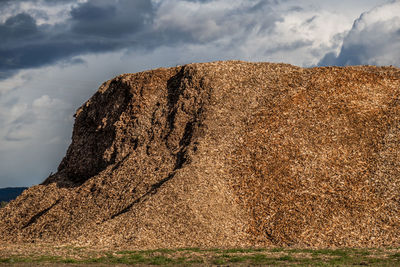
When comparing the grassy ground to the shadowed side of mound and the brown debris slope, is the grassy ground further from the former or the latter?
the shadowed side of mound

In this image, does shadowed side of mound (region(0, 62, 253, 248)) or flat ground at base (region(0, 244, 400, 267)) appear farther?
shadowed side of mound (region(0, 62, 253, 248))

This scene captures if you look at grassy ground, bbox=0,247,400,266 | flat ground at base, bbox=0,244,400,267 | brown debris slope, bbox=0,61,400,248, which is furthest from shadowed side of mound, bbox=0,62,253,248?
grassy ground, bbox=0,247,400,266

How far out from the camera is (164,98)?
2569 cm

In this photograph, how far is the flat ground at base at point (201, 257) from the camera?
13.7 meters

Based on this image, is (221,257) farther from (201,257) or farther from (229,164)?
(229,164)

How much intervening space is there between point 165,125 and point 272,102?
5.29 metres

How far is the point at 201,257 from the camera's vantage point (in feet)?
47.0

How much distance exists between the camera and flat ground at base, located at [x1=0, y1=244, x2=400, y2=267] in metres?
13.7

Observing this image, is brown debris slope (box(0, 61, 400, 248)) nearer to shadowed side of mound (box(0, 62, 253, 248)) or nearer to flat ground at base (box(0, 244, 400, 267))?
shadowed side of mound (box(0, 62, 253, 248))

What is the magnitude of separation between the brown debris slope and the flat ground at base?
151cm

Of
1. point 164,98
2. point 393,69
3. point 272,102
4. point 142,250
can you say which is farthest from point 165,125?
point 393,69

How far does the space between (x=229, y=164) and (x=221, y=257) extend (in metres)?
7.17

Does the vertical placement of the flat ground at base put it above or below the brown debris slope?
below

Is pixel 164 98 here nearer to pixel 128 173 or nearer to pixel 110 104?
pixel 110 104
